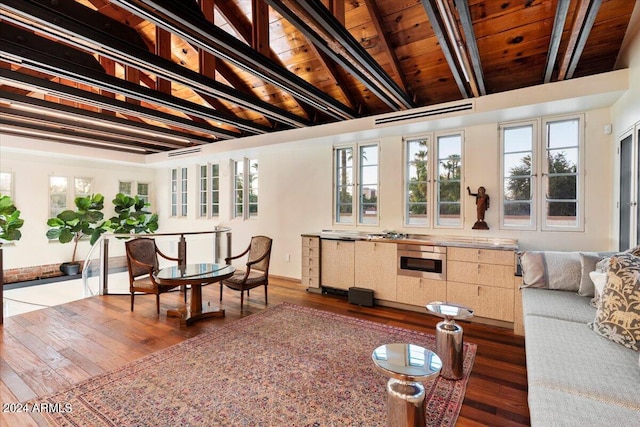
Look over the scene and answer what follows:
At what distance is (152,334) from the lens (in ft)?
11.3

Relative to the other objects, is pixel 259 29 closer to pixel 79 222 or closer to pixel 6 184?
pixel 79 222

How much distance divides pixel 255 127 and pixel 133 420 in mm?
4266

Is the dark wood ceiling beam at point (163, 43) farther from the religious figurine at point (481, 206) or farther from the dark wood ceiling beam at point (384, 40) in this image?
the religious figurine at point (481, 206)

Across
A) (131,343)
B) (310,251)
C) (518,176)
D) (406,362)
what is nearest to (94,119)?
(131,343)

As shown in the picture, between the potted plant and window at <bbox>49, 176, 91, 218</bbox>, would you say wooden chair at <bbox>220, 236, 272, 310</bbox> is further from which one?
window at <bbox>49, 176, 91, 218</bbox>

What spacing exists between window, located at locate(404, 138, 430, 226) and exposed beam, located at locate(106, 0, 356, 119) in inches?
82.3

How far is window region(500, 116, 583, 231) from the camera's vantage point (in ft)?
12.7

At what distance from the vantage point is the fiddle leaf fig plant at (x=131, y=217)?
8227 mm

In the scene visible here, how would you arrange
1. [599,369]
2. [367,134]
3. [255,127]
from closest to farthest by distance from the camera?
[599,369], [367,134], [255,127]

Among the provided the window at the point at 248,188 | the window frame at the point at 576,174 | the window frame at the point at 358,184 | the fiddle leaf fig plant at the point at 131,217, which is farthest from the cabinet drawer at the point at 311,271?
the fiddle leaf fig plant at the point at 131,217

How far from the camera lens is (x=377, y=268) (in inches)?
181

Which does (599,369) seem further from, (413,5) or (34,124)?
(34,124)

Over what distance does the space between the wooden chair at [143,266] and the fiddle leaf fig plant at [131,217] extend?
4.41 m

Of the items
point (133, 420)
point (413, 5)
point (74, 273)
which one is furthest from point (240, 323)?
point (74, 273)
